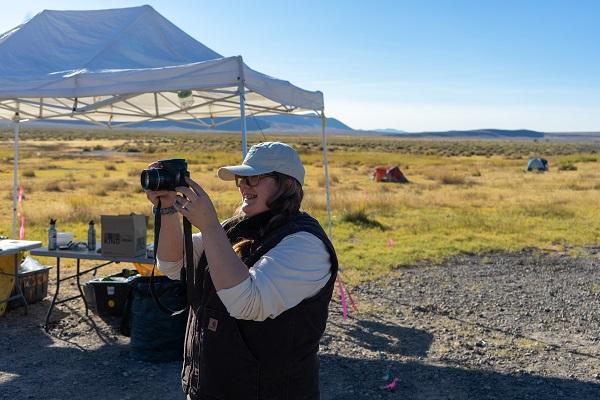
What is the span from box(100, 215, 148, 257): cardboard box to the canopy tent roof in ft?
3.76

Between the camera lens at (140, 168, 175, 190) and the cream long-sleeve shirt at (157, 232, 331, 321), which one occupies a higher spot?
the camera lens at (140, 168, 175, 190)

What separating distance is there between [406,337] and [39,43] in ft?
16.7

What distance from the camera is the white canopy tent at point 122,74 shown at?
19.0ft

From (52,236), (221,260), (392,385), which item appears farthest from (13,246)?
(221,260)

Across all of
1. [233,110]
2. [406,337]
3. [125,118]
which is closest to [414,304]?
[406,337]

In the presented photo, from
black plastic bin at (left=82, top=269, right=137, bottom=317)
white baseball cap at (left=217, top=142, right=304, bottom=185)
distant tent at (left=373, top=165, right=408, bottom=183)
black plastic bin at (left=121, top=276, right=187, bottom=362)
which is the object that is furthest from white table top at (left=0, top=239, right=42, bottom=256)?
distant tent at (left=373, top=165, right=408, bottom=183)

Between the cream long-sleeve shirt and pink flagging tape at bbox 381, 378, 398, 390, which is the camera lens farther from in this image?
pink flagging tape at bbox 381, 378, 398, 390

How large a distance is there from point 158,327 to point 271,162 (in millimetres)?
3521

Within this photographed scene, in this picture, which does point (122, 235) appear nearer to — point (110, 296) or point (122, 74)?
point (110, 296)

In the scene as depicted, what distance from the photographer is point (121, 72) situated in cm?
591

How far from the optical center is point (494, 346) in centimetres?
580

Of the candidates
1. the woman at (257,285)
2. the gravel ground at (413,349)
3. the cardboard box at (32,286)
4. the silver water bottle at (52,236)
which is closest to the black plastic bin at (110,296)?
the gravel ground at (413,349)

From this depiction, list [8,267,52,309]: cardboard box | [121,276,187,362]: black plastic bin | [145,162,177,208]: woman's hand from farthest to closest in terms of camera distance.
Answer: [8,267,52,309]: cardboard box < [121,276,187,362]: black plastic bin < [145,162,177,208]: woman's hand

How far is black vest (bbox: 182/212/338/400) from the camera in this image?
2.00 metres
